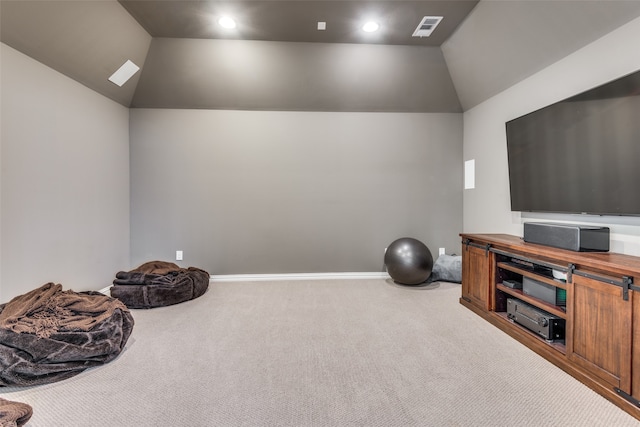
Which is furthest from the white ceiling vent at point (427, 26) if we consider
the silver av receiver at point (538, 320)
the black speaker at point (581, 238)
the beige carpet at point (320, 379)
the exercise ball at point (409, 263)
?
the beige carpet at point (320, 379)

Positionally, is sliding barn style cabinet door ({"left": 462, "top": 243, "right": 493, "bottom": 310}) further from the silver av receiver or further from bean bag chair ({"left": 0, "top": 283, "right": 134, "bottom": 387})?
bean bag chair ({"left": 0, "top": 283, "right": 134, "bottom": 387})

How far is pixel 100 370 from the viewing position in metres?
1.98

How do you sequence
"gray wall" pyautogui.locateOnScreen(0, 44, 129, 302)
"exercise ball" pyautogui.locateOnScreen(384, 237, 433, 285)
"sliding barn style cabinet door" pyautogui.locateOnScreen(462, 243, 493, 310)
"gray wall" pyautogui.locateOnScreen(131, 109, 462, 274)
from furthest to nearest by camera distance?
1. "gray wall" pyautogui.locateOnScreen(131, 109, 462, 274)
2. "exercise ball" pyautogui.locateOnScreen(384, 237, 433, 285)
3. "sliding barn style cabinet door" pyautogui.locateOnScreen(462, 243, 493, 310)
4. "gray wall" pyautogui.locateOnScreen(0, 44, 129, 302)

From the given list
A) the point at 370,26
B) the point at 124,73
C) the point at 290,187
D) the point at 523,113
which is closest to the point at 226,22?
the point at 124,73

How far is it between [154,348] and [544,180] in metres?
3.70

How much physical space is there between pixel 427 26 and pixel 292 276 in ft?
11.7

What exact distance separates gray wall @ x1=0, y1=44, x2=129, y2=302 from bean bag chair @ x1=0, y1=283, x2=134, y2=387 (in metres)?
0.42

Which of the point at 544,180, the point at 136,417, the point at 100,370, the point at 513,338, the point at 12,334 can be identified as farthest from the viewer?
the point at 544,180

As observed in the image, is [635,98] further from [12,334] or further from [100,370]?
[12,334]

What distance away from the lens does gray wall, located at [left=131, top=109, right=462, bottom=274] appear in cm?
411

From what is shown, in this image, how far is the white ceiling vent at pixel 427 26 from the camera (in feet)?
10.2

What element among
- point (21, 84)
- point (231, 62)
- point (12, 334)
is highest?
point (231, 62)

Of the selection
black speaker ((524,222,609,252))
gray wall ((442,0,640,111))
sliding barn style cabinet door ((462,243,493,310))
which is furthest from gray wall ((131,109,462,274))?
black speaker ((524,222,609,252))

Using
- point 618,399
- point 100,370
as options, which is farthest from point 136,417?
point 618,399
